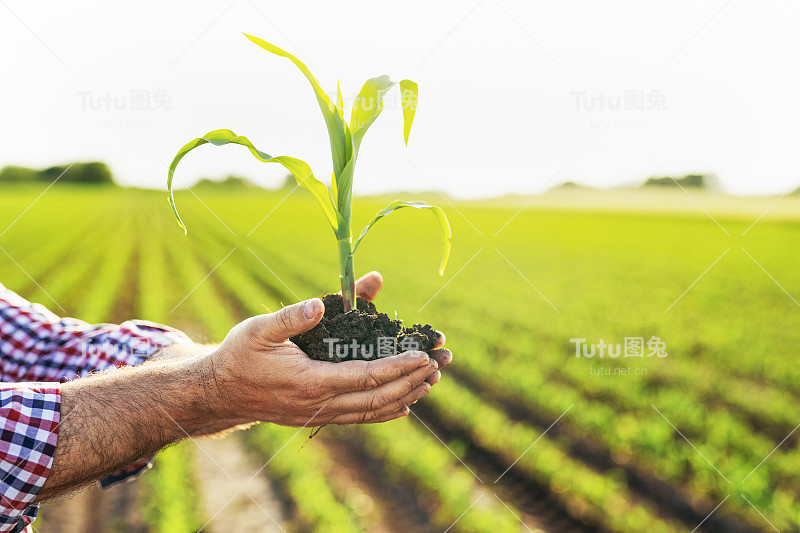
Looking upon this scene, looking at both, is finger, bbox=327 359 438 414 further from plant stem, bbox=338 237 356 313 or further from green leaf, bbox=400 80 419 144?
green leaf, bbox=400 80 419 144

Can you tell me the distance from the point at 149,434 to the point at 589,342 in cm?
787

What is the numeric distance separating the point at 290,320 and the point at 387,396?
0.43m

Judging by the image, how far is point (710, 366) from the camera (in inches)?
280

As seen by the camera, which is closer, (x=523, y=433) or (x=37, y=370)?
(x=37, y=370)

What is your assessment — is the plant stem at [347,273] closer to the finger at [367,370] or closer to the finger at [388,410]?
the finger at [367,370]

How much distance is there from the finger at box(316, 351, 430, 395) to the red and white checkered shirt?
2.33 feet

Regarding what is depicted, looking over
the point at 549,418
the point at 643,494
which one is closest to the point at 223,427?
the point at 643,494

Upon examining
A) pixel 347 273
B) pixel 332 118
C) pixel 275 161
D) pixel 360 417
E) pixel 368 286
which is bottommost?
pixel 360 417

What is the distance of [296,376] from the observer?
156cm

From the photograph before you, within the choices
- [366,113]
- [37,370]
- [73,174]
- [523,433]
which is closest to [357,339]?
[366,113]

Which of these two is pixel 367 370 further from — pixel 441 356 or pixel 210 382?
pixel 210 382

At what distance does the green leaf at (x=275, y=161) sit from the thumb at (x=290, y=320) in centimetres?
36

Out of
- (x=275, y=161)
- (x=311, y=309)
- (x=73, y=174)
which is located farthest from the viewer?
(x=73, y=174)

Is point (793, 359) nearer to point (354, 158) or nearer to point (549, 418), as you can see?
point (549, 418)
